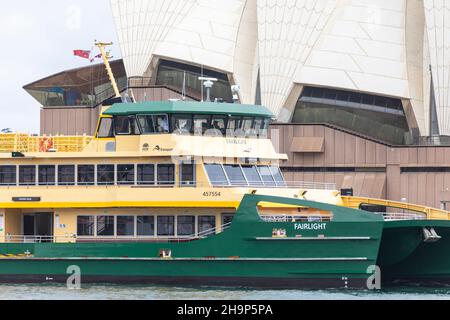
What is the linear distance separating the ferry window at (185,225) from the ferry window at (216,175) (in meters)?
1.28

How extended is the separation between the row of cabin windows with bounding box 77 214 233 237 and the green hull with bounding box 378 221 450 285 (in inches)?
186

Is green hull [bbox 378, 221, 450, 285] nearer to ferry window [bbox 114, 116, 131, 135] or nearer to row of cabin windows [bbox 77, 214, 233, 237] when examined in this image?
row of cabin windows [bbox 77, 214, 233, 237]

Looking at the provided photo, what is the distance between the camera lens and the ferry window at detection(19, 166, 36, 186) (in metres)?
39.5

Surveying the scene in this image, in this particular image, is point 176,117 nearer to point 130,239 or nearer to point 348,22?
point 130,239

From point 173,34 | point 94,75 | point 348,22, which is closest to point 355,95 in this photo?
point 348,22

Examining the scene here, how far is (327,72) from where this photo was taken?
61.8 metres

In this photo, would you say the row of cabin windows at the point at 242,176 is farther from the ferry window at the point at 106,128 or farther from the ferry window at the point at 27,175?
the ferry window at the point at 27,175

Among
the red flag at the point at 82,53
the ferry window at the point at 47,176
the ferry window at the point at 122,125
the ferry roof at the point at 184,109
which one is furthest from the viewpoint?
the red flag at the point at 82,53

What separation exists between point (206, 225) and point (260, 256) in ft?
7.32

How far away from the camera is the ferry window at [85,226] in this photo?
38.9 meters

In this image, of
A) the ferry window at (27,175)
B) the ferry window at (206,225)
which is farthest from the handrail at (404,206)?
the ferry window at (27,175)

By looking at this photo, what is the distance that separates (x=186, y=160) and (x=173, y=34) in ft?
90.1

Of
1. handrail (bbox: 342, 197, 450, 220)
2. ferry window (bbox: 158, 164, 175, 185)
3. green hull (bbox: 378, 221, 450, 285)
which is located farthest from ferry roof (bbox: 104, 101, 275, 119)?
green hull (bbox: 378, 221, 450, 285)

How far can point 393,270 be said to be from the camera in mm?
39594
